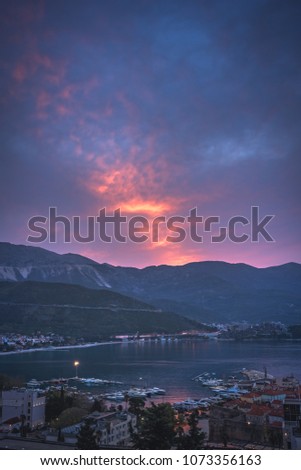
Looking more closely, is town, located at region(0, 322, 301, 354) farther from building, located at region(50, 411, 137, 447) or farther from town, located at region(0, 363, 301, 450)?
building, located at region(50, 411, 137, 447)

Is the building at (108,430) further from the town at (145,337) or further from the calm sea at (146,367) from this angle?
the town at (145,337)

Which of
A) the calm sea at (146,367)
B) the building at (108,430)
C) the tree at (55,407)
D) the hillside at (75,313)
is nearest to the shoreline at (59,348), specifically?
the calm sea at (146,367)

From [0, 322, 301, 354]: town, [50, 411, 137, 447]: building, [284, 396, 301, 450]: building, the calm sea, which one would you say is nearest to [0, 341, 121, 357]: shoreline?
[0, 322, 301, 354]: town

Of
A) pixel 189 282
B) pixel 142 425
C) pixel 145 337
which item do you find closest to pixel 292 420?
pixel 142 425

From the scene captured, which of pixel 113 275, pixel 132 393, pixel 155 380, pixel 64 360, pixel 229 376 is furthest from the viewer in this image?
pixel 113 275

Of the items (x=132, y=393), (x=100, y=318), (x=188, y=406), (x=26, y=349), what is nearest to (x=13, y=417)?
(x=188, y=406)
